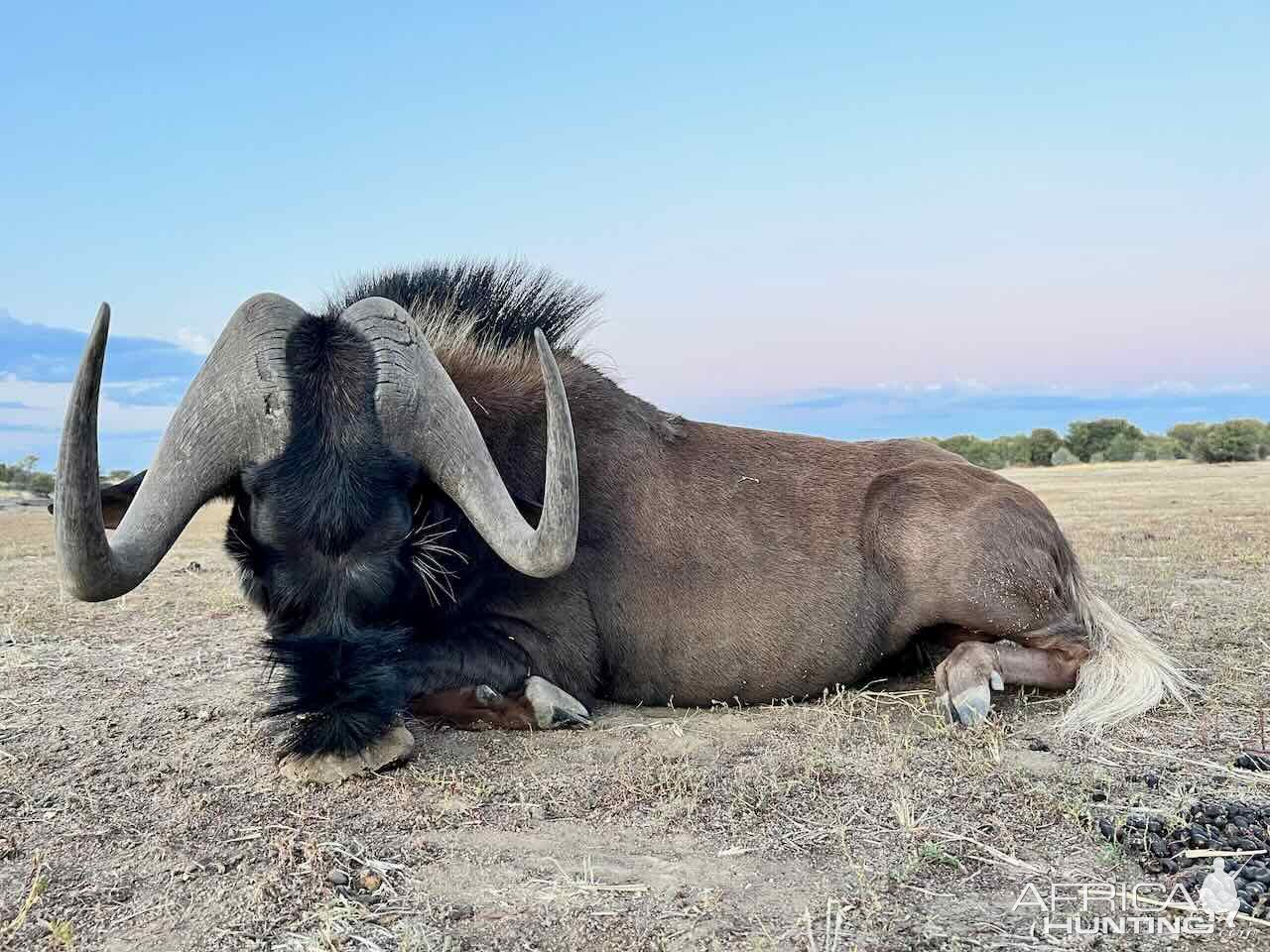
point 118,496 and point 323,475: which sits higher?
point 323,475

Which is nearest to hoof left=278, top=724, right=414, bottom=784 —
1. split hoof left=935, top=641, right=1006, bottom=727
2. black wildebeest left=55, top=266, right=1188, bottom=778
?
black wildebeest left=55, top=266, right=1188, bottom=778

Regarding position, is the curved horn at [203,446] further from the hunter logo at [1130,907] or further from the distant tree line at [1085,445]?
the distant tree line at [1085,445]

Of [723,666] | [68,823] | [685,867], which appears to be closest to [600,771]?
[685,867]

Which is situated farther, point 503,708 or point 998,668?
point 998,668

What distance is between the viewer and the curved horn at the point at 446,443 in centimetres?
369

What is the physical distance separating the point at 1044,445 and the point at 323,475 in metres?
35.0

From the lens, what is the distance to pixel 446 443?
3881 millimetres

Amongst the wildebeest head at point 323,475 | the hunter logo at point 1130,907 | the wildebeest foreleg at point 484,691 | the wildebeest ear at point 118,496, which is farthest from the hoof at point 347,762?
the hunter logo at point 1130,907

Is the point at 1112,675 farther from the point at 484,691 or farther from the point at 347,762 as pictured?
the point at 347,762

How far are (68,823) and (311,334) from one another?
2.00m

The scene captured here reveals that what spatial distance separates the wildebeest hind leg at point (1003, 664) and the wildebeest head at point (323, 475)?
1975mm

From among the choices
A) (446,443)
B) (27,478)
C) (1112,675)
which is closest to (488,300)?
(446,443)
